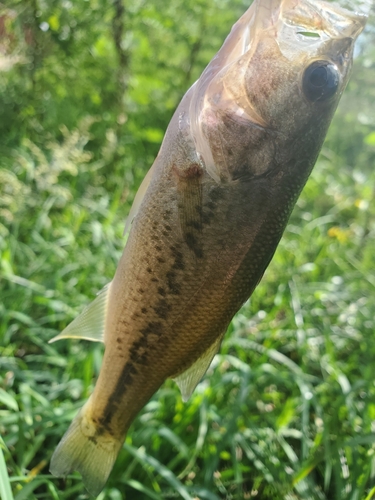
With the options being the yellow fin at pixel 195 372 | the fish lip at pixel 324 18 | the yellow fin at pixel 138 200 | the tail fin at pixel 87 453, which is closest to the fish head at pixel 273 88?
the fish lip at pixel 324 18

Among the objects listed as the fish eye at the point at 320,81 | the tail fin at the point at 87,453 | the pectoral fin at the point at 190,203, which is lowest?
the tail fin at the point at 87,453

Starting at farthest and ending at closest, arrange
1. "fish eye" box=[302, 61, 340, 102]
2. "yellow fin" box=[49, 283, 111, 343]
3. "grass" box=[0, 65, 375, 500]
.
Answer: "grass" box=[0, 65, 375, 500] → "yellow fin" box=[49, 283, 111, 343] → "fish eye" box=[302, 61, 340, 102]

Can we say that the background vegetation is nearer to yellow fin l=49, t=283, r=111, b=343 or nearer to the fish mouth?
yellow fin l=49, t=283, r=111, b=343

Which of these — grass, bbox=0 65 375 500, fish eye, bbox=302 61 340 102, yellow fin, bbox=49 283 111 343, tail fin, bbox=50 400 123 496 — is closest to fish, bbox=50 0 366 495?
fish eye, bbox=302 61 340 102

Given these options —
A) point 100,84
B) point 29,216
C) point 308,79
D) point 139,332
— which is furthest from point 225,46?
point 100,84

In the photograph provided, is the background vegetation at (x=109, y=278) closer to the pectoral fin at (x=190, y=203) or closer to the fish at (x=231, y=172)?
the fish at (x=231, y=172)

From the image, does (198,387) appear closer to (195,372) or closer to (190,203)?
(195,372)
